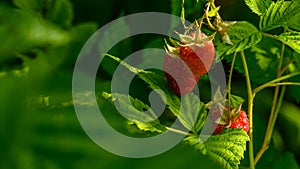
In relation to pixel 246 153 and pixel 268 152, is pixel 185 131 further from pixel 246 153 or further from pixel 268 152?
pixel 268 152

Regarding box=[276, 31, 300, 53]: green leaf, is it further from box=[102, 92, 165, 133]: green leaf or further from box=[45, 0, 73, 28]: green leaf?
box=[45, 0, 73, 28]: green leaf

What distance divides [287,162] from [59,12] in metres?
0.52

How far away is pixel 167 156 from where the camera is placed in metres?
0.19

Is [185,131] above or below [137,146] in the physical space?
below

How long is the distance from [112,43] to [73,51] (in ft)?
0.31

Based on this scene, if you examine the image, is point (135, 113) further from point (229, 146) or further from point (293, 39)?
point (293, 39)

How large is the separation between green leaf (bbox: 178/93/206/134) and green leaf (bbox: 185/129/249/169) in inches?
1.2

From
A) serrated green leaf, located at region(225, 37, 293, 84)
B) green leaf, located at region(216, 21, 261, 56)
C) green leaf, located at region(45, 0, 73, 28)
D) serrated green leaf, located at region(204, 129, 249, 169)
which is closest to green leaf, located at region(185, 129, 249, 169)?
serrated green leaf, located at region(204, 129, 249, 169)

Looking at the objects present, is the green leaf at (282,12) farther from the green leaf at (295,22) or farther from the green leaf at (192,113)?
the green leaf at (192,113)

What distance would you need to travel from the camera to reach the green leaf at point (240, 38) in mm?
736

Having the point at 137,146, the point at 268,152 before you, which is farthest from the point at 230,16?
the point at 137,146

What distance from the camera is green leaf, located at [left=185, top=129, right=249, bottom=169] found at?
67 cm

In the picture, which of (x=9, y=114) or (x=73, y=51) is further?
(x=73, y=51)

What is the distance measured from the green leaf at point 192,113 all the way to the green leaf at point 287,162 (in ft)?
1.19
